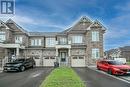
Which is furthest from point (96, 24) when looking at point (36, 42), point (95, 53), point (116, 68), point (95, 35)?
point (116, 68)

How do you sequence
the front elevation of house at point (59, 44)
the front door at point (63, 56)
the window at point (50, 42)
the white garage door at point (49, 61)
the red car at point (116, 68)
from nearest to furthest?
1. the red car at point (116, 68)
2. the front elevation of house at point (59, 44)
3. the white garage door at point (49, 61)
4. the front door at point (63, 56)
5. the window at point (50, 42)

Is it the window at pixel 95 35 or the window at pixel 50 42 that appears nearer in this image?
the window at pixel 95 35

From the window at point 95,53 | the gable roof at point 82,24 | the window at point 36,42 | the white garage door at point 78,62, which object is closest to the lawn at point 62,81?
the window at point 95,53

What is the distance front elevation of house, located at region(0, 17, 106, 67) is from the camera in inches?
1713

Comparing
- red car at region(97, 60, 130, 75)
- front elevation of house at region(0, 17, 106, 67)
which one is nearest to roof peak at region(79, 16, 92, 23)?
front elevation of house at region(0, 17, 106, 67)

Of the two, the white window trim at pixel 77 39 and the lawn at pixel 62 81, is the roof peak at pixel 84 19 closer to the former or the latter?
the white window trim at pixel 77 39

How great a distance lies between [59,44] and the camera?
4434 centimetres

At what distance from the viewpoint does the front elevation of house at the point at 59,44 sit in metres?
43.5

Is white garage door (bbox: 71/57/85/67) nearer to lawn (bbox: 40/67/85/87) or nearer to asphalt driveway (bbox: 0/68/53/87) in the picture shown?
asphalt driveway (bbox: 0/68/53/87)

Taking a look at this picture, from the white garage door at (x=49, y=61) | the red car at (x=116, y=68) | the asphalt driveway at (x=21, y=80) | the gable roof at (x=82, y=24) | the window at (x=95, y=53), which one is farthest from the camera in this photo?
the gable roof at (x=82, y=24)

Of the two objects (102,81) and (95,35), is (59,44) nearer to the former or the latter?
(95,35)

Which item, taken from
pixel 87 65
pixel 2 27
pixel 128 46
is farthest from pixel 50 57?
pixel 128 46

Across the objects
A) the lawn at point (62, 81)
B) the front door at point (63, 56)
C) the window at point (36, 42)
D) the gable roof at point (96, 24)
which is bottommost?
the lawn at point (62, 81)

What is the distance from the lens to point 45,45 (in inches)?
1928
